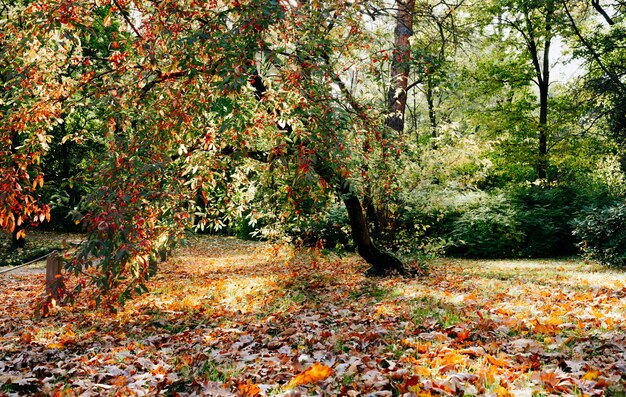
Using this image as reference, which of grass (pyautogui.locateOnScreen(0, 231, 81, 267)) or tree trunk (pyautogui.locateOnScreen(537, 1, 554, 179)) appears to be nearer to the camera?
grass (pyautogui.locateOnScreen(0, 231, 81, 267))

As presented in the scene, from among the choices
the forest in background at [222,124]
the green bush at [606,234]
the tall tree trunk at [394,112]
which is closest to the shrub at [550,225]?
the forest in background at [222,124]

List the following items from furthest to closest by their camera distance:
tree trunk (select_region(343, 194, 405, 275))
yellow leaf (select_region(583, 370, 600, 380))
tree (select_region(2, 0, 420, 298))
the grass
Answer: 1. the grass
2. tree trunk (select_region(343, 194, 405, 275))
3. tree (select_region(2, 0, 420, 298))
4. yellow leaf (select_region(583, 370, 600, 380))

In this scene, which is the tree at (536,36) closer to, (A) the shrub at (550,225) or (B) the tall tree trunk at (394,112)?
(A) the shrub at (550,225)

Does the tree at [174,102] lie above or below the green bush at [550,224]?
above

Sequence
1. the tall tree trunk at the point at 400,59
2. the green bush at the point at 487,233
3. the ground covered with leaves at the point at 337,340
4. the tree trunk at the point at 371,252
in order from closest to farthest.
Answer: the ground covered with leaves at the point at 337,340
the tall tree trunk at the point at 400,59
the tree trunk at the point at 371,252
the green bush at the point at 487,233

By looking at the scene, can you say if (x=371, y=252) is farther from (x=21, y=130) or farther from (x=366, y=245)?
(x=21, y=130)

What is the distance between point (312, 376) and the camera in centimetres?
347

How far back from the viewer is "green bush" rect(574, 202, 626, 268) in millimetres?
10984

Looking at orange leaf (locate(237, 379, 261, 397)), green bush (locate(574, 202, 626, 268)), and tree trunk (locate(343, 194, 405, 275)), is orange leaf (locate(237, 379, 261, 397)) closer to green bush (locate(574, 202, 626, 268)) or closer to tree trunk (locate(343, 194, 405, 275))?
tree trunk (locate(343, 194, 405, 275))

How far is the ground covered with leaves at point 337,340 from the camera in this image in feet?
11.0

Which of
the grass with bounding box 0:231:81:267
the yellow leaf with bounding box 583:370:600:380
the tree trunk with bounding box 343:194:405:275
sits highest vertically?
the tree trunk with bounding box 343:194:405:275

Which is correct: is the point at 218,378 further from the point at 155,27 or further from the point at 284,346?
the point at 155,27

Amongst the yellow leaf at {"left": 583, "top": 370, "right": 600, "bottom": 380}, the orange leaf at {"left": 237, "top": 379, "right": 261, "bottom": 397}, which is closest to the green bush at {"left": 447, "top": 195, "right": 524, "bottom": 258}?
the yellow leaf at {"left": 583, "top": 370, "right": 600, "bottom": 380}

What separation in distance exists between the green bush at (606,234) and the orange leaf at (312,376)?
10053 mm
